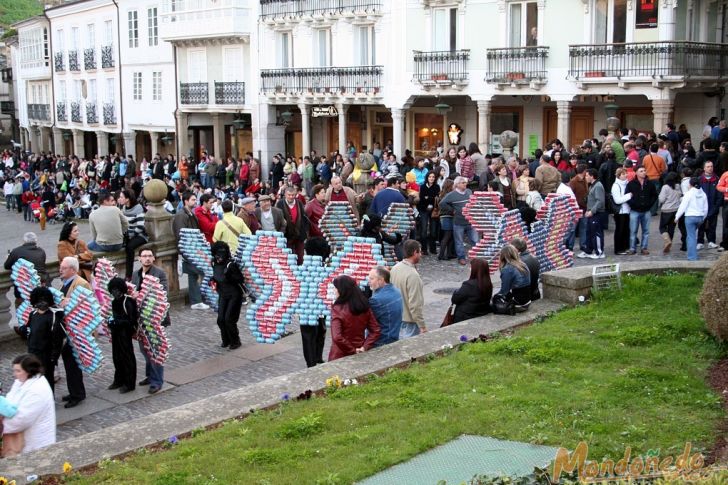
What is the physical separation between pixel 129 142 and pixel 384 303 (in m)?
42.7

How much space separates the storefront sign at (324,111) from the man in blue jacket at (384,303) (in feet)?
94.9

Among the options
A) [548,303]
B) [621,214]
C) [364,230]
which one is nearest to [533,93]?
[621,214]

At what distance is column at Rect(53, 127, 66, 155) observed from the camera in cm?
6006

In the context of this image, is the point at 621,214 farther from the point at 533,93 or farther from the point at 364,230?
the point at 533,93

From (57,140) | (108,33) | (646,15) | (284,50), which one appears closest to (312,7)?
(284,50)

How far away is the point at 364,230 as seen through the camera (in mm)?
16609

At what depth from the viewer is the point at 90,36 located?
5350 centimetres

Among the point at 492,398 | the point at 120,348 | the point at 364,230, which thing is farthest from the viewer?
the point at 364,230

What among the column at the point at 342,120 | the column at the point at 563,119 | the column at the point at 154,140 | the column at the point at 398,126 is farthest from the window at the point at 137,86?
the column at the point at 563,119

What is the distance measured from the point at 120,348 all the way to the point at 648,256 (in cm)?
1106

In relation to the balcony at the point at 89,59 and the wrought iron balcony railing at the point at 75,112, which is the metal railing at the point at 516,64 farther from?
the wrought iron balcony railing at the point at 75,112

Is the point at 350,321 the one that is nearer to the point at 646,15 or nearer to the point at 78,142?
the point at 646,15

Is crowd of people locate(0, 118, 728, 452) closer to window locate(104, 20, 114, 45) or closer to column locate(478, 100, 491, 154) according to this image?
column locate(478, 100, 491, 154)

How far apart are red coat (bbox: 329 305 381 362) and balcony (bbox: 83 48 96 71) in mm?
45885
